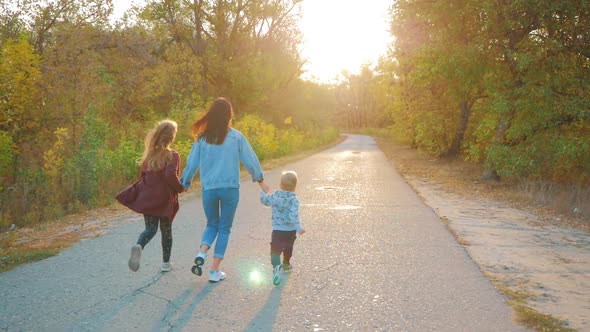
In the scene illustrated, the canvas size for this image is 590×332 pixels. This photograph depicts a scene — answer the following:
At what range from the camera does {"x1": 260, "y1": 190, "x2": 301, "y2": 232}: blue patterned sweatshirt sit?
5219 mm

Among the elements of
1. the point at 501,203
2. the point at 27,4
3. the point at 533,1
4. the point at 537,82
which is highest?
the point at 27,4

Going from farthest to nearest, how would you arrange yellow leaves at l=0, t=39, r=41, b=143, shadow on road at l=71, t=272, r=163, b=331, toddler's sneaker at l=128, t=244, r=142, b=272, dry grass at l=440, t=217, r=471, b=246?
yellow leaves at l=0, t=39, r=41, b=143, dry grass at l=440, t=217, r=471, b=246, toddler's sneaker at l=128, t=244, r=142, b=272, shadow on road at l=71, t=272, r=163, b=331

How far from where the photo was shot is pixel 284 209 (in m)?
5.25

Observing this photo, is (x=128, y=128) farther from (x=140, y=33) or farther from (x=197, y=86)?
(x=197, y=86)

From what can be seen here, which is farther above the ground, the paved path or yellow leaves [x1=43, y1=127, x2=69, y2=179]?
yellow leaves [x1=43, y1=127, x2=69, y2=179]

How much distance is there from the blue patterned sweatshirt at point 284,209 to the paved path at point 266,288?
559mm

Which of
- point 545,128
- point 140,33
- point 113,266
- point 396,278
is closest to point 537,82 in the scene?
point 545,128

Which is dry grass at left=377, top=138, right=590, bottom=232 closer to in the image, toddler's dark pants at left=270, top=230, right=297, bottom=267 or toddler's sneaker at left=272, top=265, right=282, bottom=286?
toddler's dark pants at left=270, top=230, right=297, bottom=267

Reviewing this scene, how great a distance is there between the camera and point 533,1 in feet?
40.6

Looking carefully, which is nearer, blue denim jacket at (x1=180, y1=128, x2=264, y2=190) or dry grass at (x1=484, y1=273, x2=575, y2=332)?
dry grass at (x1=484, y1=273, x2=575, y2=332)

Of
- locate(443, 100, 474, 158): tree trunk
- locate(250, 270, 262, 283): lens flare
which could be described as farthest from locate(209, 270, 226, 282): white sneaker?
locate(443, 100, 474, 158): tree trunk

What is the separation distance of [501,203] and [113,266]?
913cm

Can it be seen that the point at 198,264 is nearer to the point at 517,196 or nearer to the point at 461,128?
the point at 517,196

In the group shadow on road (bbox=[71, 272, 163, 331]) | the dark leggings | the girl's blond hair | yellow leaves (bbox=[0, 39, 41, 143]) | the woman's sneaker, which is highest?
yellow leaves (bbox=[0, 39, 41, 143])
